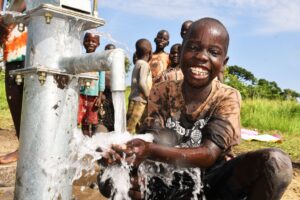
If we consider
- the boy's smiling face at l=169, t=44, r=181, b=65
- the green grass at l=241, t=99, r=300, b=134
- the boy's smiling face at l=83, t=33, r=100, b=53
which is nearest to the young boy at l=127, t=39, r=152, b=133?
the boy's smiling face at l=169, t=44, r=181, b=65

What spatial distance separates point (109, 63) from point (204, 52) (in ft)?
2.86

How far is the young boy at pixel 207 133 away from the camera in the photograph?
175 centimetres

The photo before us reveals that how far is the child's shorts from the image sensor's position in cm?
504

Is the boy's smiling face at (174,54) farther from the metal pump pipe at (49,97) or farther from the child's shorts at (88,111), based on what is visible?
the metal pump pipe at (49,97)

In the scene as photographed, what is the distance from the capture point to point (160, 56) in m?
5.47

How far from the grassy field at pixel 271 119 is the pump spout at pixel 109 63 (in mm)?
4828

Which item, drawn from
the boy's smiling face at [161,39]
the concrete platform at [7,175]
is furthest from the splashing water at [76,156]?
the boy's smiling face at [161,39]

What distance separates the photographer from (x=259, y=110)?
9297 mm

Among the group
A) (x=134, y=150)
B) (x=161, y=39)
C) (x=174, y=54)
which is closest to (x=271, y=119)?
(x=161, y=39)

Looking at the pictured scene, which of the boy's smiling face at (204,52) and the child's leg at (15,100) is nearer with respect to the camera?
the boy's smiling face at (204,52)

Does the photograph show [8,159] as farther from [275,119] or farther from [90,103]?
[275,119]

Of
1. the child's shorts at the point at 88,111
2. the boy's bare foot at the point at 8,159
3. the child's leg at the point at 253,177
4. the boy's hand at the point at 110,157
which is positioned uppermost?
the child's shorts at the point at 88,111

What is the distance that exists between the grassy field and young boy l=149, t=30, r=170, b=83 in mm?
1659

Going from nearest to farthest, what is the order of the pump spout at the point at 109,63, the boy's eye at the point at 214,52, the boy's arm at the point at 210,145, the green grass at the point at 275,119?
the pump spout at the point at 109,63, the boy's arm at the point at 210,145, the boy's eye at the point at 214,52, the green grass at the point at 275,119
